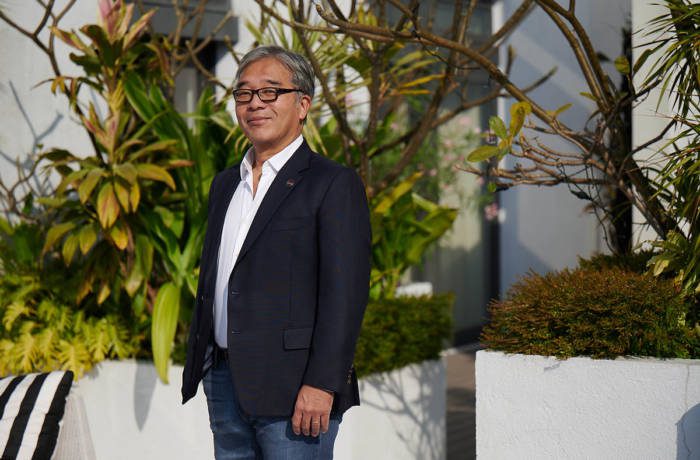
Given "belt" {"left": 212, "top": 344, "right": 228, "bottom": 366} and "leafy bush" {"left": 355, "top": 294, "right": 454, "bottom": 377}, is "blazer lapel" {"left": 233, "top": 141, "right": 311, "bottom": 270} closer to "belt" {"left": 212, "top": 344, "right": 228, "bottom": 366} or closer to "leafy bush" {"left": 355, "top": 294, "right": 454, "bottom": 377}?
"belt" {"left": 212, "top": 344, "right": 228, "bottom": 366}

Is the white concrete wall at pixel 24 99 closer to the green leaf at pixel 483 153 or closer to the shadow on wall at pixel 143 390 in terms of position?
the shadow on wall at pixel 143 390

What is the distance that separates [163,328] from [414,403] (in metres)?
1.38

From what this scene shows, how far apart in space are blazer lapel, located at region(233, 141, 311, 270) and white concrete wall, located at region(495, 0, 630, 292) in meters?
4.36


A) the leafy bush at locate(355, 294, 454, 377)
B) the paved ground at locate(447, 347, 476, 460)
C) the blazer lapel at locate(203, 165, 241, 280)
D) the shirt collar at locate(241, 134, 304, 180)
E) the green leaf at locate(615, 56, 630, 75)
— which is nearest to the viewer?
the shirt collar at locate(241, 134, 304, 180)

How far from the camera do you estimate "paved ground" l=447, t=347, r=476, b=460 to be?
6.07 m

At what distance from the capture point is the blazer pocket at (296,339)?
2.42 meters

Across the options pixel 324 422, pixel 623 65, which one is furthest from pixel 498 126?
pixel 324 422

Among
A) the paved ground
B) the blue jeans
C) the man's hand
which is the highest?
the man's hand

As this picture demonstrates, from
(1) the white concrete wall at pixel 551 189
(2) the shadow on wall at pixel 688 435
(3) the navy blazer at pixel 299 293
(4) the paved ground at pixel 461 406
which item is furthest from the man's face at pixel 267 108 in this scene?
(1) the white concrete wall at pixel 551 189

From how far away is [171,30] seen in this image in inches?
259

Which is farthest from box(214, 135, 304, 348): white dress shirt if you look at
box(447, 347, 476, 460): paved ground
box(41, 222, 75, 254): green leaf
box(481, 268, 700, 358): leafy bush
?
box(447, 347, 476, 460): paved ground

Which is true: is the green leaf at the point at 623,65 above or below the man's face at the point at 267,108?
above

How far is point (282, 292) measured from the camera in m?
2.45

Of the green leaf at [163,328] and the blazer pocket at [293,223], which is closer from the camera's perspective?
the blazer pocket at [293,223]
